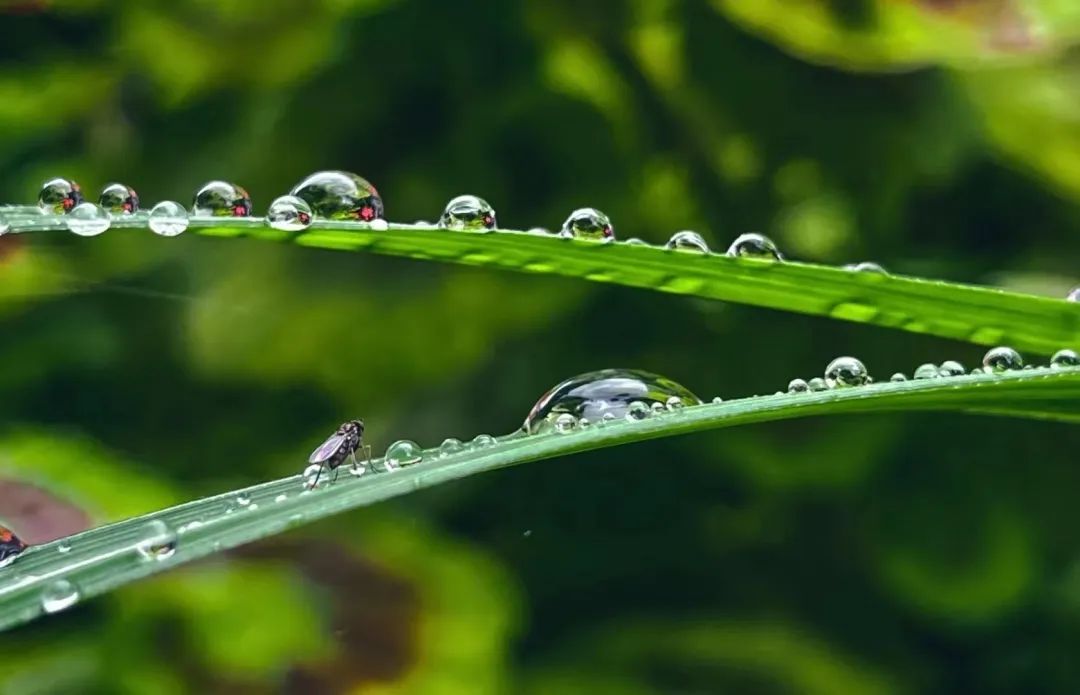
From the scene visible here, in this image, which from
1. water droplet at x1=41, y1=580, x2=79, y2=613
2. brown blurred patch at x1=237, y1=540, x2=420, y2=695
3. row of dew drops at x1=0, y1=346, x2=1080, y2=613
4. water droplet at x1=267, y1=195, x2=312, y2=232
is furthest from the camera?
brown blurred patch at x1=237, y1=540, x2=420, y2=695

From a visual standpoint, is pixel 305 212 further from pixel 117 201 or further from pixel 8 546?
pixel 8 546

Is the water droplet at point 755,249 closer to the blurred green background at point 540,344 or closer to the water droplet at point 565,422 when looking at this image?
the water droplet at point 565,422

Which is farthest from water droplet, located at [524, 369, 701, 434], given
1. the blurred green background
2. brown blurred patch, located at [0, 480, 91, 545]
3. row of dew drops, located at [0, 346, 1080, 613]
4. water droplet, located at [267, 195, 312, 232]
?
brown blurred patch, located at [0, 480, 91, 545]

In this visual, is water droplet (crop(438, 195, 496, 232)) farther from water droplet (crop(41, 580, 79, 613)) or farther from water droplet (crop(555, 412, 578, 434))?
water droplet (crop(41, 580, 79, 613))

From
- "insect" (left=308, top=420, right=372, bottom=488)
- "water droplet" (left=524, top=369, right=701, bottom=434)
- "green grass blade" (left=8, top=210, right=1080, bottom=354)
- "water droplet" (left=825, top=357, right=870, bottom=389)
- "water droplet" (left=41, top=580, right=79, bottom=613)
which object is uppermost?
"green grass blade" (left=8, top=210, right=1080, bottom=354)

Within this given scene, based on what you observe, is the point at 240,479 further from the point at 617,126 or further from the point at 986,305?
the point at 986,305

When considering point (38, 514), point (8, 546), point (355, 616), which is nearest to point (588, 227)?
point (8, 546)
